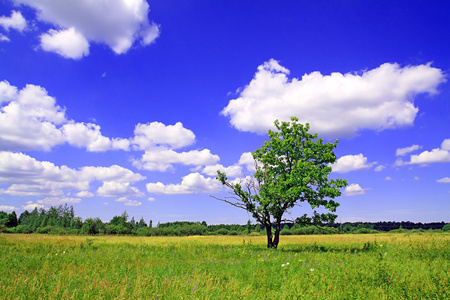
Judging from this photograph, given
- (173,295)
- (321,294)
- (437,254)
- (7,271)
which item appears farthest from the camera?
(437,254)

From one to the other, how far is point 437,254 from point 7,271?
1709 centimetres

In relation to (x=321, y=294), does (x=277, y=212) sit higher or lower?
higher

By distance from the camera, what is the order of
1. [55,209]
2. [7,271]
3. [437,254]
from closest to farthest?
[7,271] < [437,254] < [55,209]

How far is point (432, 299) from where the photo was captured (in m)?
5.29

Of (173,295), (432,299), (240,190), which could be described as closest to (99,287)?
(173,295)

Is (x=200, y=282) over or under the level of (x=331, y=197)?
under

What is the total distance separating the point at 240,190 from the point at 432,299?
39.7 feet

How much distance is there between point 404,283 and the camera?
21.1 feet

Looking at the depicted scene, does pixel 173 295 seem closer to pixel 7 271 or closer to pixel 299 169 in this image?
pixel 7 271

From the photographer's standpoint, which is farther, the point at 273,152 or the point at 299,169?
the point at 273,152

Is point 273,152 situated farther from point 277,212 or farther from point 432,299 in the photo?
point 432,299

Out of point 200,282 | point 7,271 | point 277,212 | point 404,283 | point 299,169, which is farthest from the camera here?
point 277,212

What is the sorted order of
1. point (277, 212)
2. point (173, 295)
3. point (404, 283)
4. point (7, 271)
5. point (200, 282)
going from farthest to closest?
point (277, 212) < point (7, 271) < point (404, 283) < point (200, 282) < point (173, 295)

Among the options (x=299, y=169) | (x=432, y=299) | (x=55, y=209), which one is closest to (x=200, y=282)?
(x=432, y=299)
